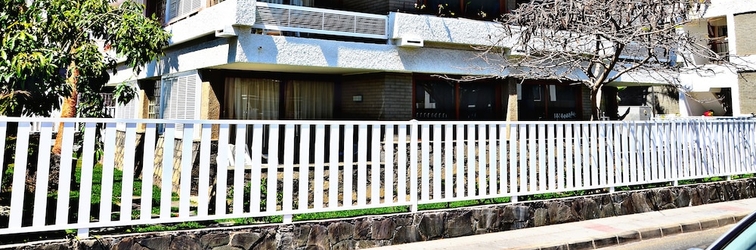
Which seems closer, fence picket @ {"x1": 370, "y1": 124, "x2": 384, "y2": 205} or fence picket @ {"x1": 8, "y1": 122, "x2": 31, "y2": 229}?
fence picket @ {"x1": 8, "y1": 122, "x2": 31, "y2": 229}

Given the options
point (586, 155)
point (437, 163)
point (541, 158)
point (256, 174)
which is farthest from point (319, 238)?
point (586, 155)

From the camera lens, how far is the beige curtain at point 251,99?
11695mm

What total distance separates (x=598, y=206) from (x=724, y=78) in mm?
20809

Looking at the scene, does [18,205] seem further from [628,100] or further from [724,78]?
[628,100]

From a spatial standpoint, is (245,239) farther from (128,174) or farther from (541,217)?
(541,217)

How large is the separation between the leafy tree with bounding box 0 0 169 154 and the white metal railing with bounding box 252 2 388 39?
2.84m

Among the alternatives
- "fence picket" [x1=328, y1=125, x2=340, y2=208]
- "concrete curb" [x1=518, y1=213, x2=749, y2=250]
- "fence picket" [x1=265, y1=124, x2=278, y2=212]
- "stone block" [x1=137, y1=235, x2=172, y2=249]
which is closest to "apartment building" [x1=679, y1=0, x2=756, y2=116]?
"concrete curb" [x1=518, y1=213, x2=749, y2=250]

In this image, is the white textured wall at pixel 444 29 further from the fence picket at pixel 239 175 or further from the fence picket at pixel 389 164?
the fence picket at pixel 239 175

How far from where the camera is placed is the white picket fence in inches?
208

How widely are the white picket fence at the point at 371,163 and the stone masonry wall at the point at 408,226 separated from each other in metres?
0.18

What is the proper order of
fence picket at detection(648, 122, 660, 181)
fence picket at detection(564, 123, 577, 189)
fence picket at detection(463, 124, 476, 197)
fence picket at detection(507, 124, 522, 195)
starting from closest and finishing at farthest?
fence picket at detection(463, 124, 476, 197), fence picket at detection(507, 124, 522, 195), fence picket at detection(564, 123, 577, 189), fence picket at detection(648, 122, 660, 181)

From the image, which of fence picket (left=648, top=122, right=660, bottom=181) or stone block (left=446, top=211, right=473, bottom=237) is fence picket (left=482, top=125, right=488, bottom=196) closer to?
stone block (left=446, top=211, right=473, bottom=237)

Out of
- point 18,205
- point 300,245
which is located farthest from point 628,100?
point 18,205

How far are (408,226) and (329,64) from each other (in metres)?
5.02
